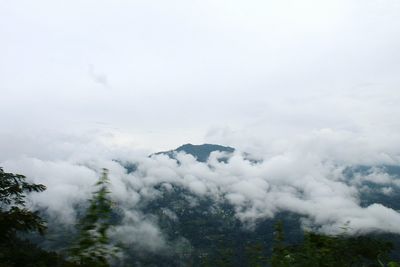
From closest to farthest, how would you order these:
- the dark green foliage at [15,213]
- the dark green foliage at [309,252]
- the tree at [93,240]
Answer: the tree at [93,240], the dark green foliage at [309,252], the dark green foliage at [15,213]

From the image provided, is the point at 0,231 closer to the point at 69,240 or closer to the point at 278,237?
the point at 69,240

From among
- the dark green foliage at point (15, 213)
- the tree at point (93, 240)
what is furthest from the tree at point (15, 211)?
the tree at point (93, 240)

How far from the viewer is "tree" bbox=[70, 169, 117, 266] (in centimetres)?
519

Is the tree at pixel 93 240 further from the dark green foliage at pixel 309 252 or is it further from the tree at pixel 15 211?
the tree at pixel 15 211

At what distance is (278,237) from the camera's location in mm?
7172

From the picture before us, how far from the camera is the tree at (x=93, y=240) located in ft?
17.0

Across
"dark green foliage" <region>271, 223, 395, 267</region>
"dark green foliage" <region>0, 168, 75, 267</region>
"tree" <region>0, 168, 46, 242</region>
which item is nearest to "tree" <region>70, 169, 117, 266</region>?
"dark green foliage" <region>271, 223, 395, 267</region>

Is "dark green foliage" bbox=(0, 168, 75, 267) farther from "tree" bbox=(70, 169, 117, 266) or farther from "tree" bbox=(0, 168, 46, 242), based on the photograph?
"tree" bbox=(70, 169, 117, 266)

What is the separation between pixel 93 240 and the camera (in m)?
5.25

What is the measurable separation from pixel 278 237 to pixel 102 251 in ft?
10.9

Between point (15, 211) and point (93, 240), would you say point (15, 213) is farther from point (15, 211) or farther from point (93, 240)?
point (93, 240)

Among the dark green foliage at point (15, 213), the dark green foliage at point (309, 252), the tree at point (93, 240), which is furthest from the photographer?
the dark green foliage at point (15, 213)

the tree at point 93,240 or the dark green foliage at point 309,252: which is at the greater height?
the tree at point 93,240

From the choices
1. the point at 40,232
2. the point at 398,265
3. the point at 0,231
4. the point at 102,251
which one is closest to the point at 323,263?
the point at 398,265
